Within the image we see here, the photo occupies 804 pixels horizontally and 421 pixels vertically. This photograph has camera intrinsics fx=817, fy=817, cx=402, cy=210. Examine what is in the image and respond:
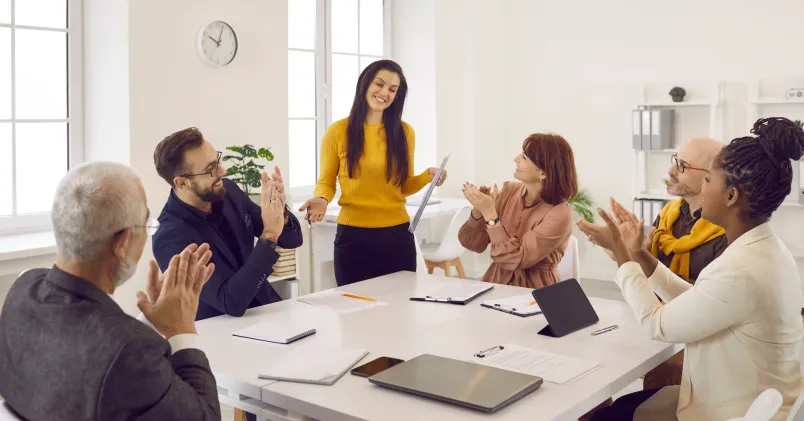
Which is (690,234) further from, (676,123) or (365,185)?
(676,123)

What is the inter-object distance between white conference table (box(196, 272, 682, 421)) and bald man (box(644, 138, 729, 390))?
0.28m

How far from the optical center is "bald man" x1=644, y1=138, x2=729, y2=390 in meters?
2.72

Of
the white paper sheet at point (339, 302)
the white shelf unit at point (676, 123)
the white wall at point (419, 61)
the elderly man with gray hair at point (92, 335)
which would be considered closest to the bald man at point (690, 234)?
the white paper sheet at point (339, 302)

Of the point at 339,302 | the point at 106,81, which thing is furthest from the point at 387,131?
the point at 106,81

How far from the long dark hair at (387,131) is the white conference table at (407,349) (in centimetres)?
66

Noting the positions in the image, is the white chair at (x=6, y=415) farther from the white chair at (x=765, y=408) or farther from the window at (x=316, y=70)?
the window at (x=316, y=70)

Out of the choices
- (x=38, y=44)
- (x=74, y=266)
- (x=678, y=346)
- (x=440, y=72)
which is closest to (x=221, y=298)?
(x=74, y=266)

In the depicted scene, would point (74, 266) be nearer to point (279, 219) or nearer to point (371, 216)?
point (279, 219)

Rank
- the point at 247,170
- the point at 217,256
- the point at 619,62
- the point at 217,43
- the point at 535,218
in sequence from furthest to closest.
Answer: the point at 619,62, the point at 217,43, the point at 247,170, the point at 535,218, the point at 217,256

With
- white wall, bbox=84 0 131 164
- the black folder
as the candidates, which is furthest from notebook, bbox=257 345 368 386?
white wall, bbox=84 0 131 164

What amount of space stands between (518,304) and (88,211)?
5.18ft

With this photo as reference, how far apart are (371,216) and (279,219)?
92 centimetres

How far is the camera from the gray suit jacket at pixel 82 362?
54.4 inches

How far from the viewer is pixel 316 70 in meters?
5.79
